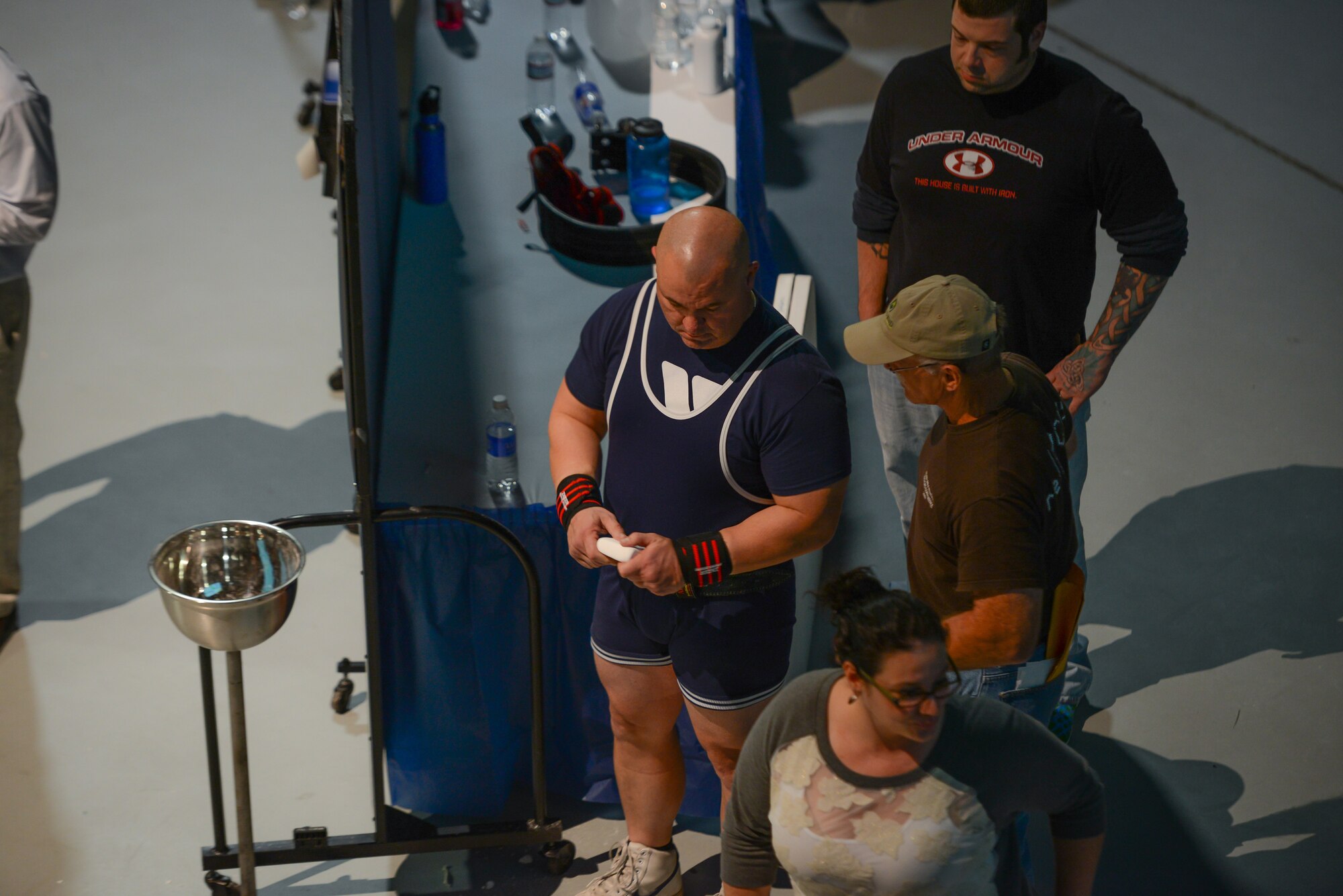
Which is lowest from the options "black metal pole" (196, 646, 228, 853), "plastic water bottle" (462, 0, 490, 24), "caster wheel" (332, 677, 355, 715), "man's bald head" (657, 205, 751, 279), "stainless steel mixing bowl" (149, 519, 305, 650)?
"caster wheel" (332, 677, 355, 715)

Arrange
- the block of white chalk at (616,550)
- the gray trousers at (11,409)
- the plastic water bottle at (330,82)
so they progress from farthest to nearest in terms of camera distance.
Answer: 1. the plastic water bottle at (330,82)
2. the gray trousers at (11,409)
3. the block of white chalk at (616,550)

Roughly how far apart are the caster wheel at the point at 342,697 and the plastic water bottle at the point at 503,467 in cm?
77

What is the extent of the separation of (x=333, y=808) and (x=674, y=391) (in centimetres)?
162

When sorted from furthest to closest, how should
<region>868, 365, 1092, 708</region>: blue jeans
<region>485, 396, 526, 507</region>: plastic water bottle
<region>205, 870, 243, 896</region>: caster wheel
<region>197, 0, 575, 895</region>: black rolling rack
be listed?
<region>868, 365, 1092, 708</region>: blue jeans → <region>485, 396, 526, 507</region>: plastic water bottle → <region>205, 870, 243, 896</region>: caster wheel → <region>197, 0, 575, 895</region>: black rolling rack

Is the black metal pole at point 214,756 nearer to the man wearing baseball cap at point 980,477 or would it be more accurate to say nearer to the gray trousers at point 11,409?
the gray trousers at point 11,409

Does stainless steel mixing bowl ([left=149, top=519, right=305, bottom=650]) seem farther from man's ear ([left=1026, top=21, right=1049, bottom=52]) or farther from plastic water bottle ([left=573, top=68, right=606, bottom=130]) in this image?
plastic water bottle ([left=573, top=68, right=606, bottom=130])

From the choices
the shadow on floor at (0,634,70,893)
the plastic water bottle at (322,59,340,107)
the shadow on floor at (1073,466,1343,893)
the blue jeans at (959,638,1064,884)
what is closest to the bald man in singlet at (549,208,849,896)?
the blue jeans at (959,638,1064,884)

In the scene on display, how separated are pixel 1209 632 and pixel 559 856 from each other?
82.8 inches

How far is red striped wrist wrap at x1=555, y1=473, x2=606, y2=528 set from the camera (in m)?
2.58

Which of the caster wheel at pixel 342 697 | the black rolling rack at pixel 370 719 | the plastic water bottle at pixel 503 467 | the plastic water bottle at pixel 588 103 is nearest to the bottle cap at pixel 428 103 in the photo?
the plastic water bottle at pixel 588 103

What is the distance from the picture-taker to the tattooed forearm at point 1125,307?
288 cm

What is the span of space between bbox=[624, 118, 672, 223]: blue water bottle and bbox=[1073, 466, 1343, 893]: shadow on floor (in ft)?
6.19

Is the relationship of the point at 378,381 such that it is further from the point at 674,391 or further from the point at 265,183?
the point at 265,183

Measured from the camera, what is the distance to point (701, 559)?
2414 mm
